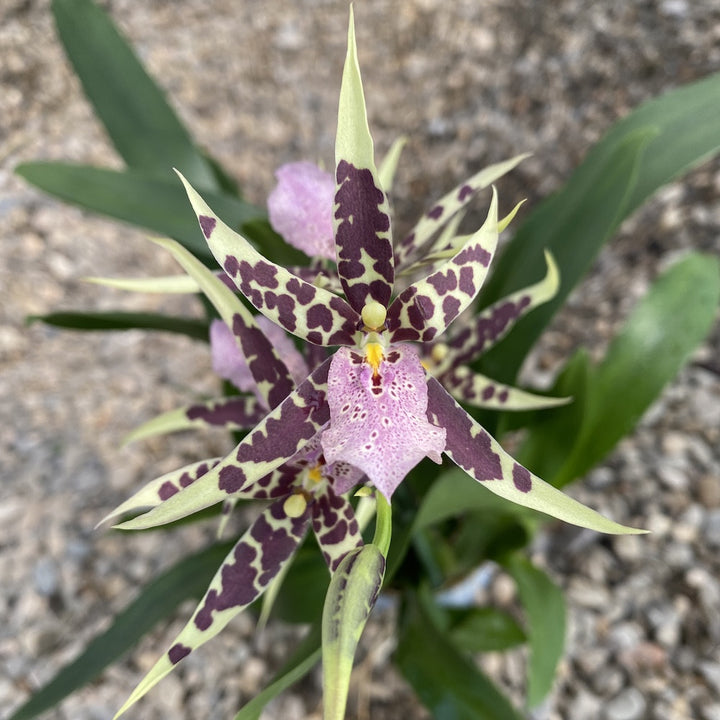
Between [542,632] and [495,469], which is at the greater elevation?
[495,469]

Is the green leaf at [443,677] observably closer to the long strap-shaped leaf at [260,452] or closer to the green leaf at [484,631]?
the green leaf at [484,631]

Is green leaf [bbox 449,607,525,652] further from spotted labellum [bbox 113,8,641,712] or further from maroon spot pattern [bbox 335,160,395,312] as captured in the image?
maroon spot pattern [bbox 335,160,395,312]

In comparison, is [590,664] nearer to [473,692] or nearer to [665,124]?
[473,692]

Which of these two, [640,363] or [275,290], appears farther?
[640,363]

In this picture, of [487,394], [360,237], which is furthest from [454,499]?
[360,237]

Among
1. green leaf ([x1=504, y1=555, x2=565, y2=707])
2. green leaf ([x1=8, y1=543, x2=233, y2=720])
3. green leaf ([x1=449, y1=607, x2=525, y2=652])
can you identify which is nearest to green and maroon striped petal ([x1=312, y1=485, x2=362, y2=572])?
green leaf ([x1=8, y1=543, x2=233, y2=720])

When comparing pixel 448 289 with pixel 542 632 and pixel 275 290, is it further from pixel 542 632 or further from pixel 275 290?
pixel 542 632
